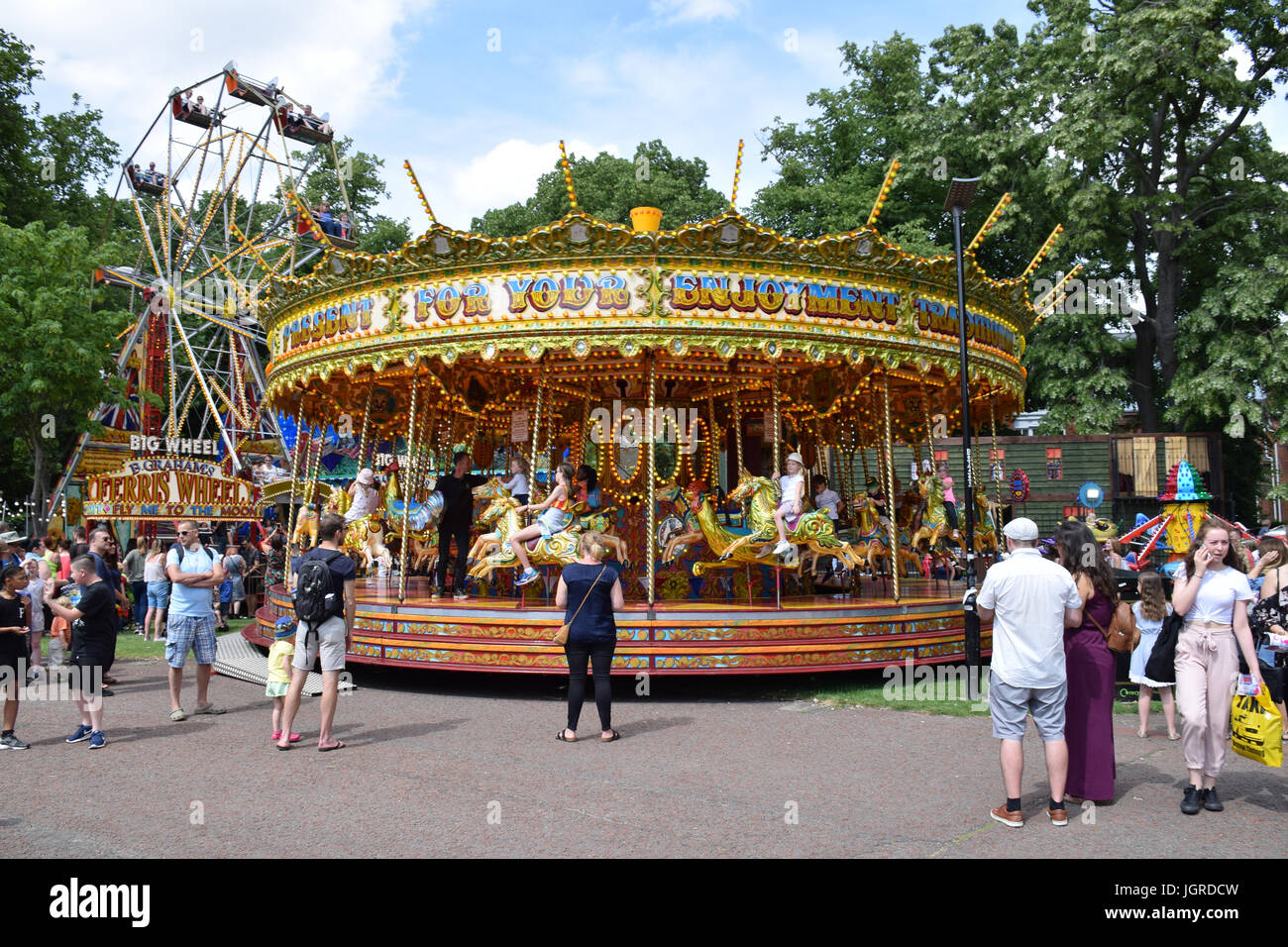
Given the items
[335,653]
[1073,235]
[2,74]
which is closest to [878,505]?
[335,653]

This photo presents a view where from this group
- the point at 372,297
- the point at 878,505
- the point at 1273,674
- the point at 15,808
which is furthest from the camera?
the point at 878,505

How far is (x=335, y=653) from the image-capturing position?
24.1 feet

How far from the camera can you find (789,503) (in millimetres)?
10406

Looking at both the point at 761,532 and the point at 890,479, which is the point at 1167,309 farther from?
the point at 761,532

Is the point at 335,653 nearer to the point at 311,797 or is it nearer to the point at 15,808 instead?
the point at 311,797

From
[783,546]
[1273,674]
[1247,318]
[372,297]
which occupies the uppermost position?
[1247,318]

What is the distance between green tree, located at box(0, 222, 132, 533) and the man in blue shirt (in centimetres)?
1583

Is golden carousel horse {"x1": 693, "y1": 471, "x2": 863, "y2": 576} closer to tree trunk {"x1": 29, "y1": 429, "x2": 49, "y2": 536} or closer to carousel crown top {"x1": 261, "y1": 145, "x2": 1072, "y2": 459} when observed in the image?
carousel crown top {"x1": 261, "y1": 145, "x2": 1072, "y2": 459}

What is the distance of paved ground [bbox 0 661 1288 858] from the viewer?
5.10m

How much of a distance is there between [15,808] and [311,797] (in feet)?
5.94

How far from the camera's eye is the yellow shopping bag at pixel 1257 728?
531 cm

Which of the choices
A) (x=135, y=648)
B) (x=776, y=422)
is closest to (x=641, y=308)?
(x=776, y=422)

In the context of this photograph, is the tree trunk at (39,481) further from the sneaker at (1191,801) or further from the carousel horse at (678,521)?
the sneaker at (1191,801)

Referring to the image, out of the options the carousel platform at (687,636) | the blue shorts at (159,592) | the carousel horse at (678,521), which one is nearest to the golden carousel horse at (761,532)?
the carousel horse at (678,521)
